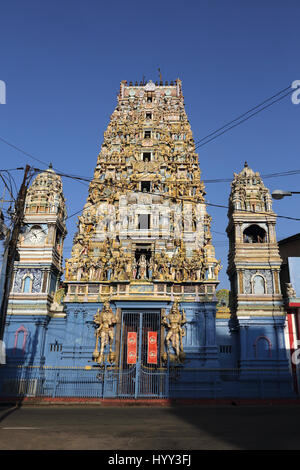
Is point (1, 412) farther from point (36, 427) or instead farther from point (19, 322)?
point (19, 322)

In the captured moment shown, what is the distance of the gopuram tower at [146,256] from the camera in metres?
22.9

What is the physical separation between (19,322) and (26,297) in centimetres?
173

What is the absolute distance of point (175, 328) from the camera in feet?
74.6

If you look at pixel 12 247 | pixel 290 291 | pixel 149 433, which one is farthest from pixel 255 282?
pixel 12 247

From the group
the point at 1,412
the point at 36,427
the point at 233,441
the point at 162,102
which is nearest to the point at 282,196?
the point at 233,441

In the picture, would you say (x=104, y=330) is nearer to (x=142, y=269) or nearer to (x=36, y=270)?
(x=142, y=269)

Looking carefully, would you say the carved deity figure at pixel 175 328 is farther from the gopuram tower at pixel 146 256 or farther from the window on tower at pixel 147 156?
the window on tower at pixel 147 156

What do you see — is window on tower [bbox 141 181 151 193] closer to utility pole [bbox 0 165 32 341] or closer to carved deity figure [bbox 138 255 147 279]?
carved deity figure [bbox 138 255 147 279]

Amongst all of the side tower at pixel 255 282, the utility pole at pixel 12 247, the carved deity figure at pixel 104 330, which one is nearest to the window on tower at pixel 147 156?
the side tower at pixel 255 282

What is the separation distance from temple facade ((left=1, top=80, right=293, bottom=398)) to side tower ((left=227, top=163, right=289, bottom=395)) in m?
0.08

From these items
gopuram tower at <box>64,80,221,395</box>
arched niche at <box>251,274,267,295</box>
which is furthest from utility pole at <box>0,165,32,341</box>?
arched niche at <box>251,274,267,295</box>

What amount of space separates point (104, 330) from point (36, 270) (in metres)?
7.09

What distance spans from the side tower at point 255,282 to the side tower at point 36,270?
1333cm

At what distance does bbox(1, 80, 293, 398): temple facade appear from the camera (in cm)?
2212
